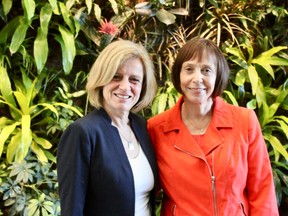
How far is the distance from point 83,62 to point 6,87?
58cm

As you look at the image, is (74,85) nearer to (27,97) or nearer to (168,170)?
(27,97)

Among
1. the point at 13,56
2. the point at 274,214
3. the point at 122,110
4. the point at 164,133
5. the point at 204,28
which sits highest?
the point at 204,28

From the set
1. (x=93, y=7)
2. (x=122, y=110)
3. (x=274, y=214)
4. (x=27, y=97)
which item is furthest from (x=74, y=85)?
(x=274, y=214)

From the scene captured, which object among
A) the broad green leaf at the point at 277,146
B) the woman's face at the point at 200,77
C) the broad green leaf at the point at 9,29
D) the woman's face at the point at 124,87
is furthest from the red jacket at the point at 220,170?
the broad green leaf at the point at 9,29

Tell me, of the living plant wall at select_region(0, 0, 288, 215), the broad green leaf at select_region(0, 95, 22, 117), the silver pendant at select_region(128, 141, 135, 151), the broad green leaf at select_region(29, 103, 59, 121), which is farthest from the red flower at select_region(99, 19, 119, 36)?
the silver pendant at select_region(128, 141, 135, 151)

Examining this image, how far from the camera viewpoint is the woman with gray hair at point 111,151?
114 cm

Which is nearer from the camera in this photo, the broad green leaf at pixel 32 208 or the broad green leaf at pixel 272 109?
the broad green leaf at pixel 32 208

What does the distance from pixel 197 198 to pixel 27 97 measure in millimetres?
1273

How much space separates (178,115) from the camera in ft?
4.67

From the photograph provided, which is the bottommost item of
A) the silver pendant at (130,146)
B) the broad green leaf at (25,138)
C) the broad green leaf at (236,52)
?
the broad green leaf at (25,138)

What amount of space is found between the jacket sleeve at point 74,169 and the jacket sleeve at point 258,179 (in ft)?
1.94

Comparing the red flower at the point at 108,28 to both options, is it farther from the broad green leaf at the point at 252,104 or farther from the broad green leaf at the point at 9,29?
the broad green leaf at the point at 252,104

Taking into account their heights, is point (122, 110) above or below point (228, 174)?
above

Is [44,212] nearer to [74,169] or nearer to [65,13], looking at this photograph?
[74,169]
